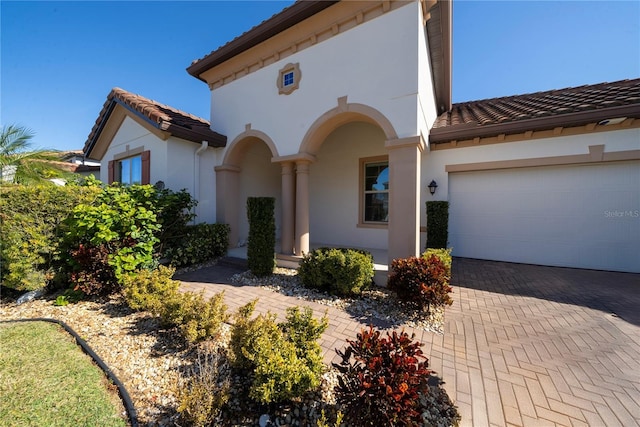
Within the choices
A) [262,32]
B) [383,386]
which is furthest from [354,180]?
[383,386]

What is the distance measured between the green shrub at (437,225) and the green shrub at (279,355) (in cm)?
560

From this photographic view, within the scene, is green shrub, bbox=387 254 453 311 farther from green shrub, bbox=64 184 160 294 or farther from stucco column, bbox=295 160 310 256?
green shrub, bbox=64 184 160 294

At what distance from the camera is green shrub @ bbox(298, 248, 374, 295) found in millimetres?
4742

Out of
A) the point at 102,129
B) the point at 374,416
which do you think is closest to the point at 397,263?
the point at 374,416

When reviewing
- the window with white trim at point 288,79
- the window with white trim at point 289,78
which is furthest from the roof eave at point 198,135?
the window with white trim at point 288,79

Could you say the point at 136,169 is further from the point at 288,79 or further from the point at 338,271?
the point at 338,271

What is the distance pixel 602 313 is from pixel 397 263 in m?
3.61

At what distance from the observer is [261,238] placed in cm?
602

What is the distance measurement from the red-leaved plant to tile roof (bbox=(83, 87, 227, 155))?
7712 mm

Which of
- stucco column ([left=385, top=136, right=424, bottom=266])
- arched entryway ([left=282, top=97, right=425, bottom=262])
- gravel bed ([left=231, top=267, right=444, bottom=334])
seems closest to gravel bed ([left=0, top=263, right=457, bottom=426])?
gravel bed ([left=231, top=267, right=444, bottom=334])

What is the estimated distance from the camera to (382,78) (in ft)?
18.0

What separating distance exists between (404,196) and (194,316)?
14.7 feet

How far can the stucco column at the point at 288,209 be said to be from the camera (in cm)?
692

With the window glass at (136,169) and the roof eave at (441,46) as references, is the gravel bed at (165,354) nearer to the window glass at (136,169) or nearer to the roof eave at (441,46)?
the window glass at (136,169)
